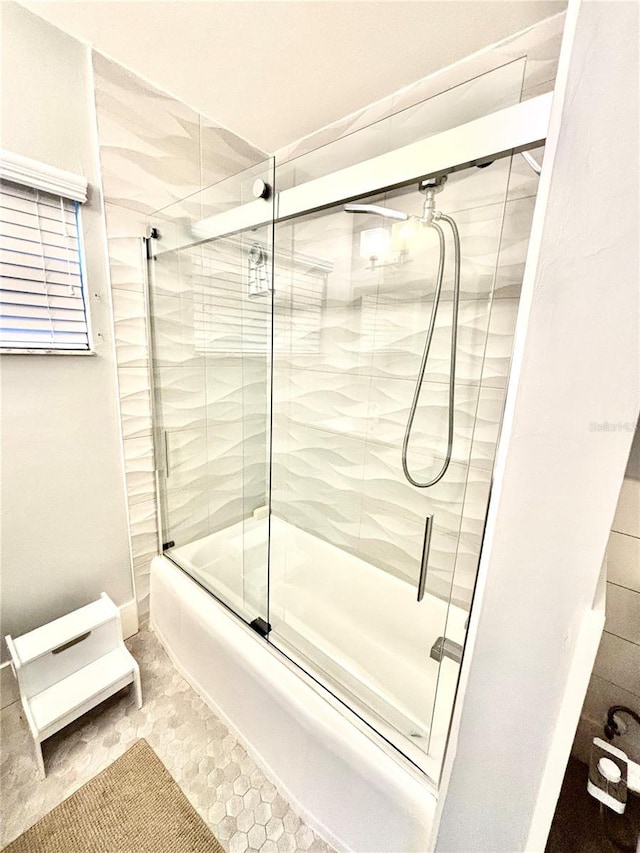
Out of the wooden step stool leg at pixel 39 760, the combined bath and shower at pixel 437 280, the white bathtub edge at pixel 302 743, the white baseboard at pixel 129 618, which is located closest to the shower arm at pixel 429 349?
the combined bath and shower at pixel 437 280

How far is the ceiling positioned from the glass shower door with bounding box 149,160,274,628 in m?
0.35

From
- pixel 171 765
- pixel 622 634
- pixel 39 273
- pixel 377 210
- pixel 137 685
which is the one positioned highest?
pixel 377 210

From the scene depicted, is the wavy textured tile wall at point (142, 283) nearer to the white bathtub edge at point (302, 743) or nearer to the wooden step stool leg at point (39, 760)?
the white bathtub edge at point (302, 743)

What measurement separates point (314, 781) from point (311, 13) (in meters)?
2.37

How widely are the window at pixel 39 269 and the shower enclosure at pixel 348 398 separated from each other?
1.07 ft

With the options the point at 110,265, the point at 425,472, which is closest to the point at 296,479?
the point at 425,472

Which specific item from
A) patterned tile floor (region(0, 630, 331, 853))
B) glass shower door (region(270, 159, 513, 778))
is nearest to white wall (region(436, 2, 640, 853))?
glass shower door (region(270, 159, 513, 778))

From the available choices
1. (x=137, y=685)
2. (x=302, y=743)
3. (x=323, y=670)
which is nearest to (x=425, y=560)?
(x=323, y=670)

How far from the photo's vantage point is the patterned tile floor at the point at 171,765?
107 cm

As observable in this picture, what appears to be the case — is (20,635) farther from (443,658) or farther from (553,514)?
(553,514)

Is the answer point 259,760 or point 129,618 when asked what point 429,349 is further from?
point 129,618

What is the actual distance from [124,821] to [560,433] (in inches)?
64.0

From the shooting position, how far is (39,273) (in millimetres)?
1280

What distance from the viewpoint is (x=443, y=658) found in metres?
1.16
